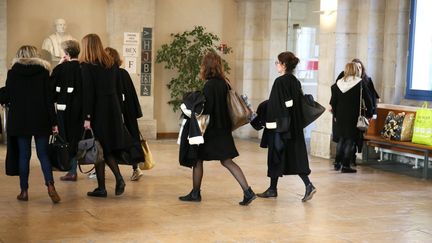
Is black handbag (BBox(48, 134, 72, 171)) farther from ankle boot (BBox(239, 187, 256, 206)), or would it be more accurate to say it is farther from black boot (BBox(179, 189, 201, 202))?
ankle boot (BBox(239, 187, 256, 206))

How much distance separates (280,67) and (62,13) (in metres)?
6.07

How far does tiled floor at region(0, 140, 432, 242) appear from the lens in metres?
5.85

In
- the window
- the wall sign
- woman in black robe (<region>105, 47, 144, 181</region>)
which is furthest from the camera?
the wall sign

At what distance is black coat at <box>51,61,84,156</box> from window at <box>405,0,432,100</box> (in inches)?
219

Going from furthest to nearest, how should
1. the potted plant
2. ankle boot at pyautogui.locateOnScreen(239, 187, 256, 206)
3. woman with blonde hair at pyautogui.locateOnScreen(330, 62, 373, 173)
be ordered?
1. the potted plant
2. woman with blonde hair at pyautogui.locateOnScreen(330, 62, 373, 173)
3. ankle boot at pyautogui.locateOnScreen(239, 187, 256, 206)

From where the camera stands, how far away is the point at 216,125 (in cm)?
680

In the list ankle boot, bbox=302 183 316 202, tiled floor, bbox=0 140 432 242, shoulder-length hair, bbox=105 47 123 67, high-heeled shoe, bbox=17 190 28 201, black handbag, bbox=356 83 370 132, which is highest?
shoulder-length hair, bbox=105 47 123 67

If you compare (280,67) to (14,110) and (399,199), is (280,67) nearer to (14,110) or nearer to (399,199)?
(399,199)

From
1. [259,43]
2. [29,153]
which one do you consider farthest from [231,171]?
[259,43]

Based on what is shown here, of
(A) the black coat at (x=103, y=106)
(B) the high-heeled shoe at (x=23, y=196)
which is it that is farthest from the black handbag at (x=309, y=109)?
(B) the high-heeled shoe at (x=23, y=196)

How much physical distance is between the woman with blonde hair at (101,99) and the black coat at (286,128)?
1501 millimetres

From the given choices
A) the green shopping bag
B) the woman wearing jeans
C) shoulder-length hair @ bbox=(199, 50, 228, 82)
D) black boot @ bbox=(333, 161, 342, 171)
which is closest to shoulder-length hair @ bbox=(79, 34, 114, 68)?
the woman wearing jeans

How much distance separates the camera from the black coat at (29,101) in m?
6.63

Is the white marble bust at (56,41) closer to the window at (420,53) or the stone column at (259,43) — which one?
the stone column at (259,43)
